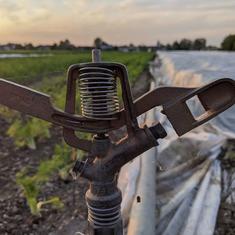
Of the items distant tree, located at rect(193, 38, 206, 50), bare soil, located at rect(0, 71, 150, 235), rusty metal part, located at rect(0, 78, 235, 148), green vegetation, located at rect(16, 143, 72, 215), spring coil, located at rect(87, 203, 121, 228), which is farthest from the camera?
distant tree, located at rect(193, 38, 206, 50)

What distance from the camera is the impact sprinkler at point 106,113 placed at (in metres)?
0.94

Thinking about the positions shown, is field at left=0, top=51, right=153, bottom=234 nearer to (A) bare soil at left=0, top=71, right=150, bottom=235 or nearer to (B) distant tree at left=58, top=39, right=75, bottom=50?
(A) bare soil at left=0, top=71, right=150, bottom=235

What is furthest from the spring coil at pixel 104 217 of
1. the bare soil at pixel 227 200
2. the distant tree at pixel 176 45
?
the distant tree at pixel 176 45

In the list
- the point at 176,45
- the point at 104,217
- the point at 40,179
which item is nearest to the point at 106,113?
the point at 104,217

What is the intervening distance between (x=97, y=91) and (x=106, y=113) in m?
0.07

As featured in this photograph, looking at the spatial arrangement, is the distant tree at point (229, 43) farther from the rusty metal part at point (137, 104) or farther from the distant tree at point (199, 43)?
the rusty metal part at point (137, 104)

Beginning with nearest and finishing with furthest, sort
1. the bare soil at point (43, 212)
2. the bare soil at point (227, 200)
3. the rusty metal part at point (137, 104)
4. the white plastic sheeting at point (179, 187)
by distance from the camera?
the rusty metal part at point (137, 104)
the white plastic sheeting at point (179, 187)
the bare soil at point (227, 200)
the bare soil at point (43, 212)

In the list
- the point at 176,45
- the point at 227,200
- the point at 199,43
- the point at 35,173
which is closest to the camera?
the point at 227,200

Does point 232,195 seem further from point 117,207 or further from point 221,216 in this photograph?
point 117,207

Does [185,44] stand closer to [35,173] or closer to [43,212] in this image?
[35,173]

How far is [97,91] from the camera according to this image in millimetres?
995

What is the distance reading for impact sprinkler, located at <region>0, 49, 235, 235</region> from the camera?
0.94 meters

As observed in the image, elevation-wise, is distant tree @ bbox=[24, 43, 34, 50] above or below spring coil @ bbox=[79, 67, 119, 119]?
below

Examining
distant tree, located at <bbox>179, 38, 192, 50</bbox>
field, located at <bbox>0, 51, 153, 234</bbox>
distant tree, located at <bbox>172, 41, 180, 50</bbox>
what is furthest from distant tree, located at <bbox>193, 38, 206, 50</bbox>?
field, located at <bbox>0, 51, 153, 234</bbox>
